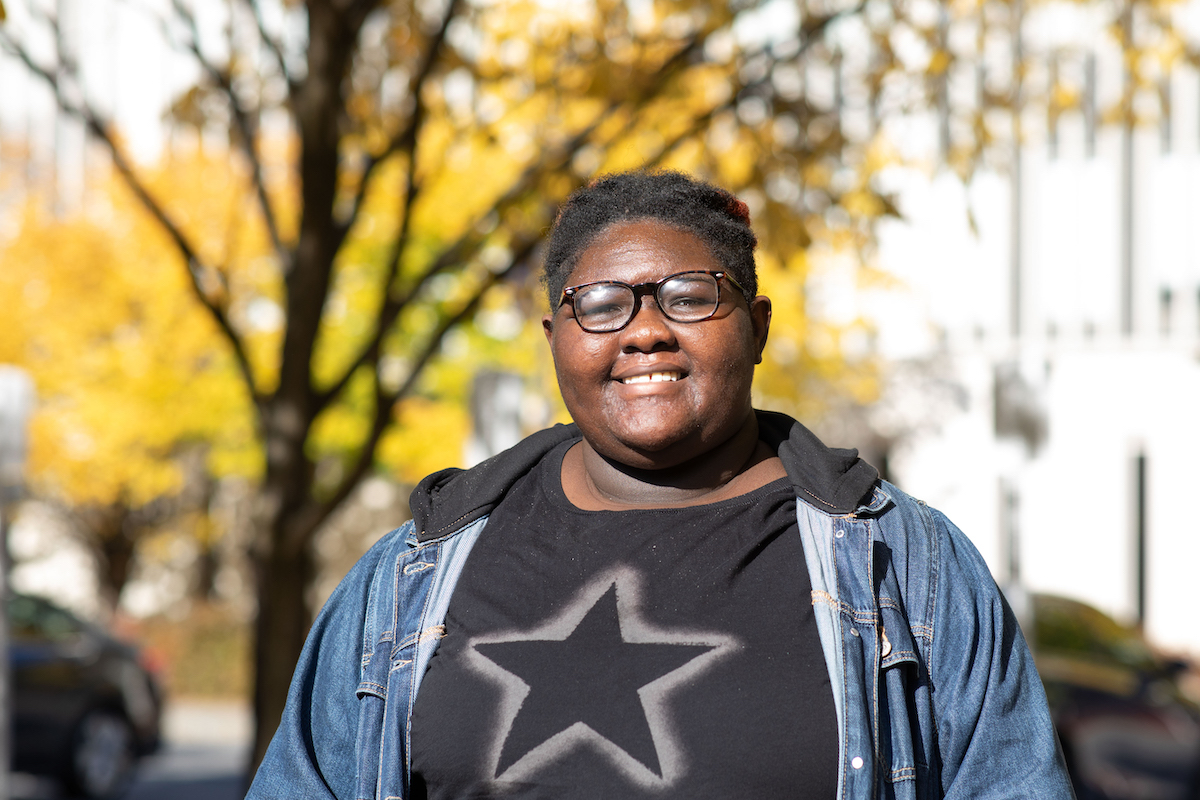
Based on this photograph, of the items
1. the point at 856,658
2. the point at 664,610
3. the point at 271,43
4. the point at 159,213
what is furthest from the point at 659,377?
the point at 271,43

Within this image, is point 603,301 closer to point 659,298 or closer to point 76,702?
point 659,298

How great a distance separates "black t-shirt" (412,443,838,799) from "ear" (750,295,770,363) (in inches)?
10.3

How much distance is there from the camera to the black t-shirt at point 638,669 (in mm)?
1694

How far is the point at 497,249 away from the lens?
8852 mm

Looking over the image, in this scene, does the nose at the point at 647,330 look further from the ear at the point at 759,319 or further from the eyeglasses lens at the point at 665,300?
the ear at the point at 759,319

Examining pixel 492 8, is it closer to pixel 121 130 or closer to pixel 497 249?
pixel 497 249

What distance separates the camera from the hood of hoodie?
1.88 m

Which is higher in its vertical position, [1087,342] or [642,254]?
[642,254]

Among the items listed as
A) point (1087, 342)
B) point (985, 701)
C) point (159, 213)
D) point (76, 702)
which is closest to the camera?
point (985, 701)

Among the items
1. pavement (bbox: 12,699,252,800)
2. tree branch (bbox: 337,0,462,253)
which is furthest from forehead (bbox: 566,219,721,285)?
pavement (bbox: 12,699,252,800)

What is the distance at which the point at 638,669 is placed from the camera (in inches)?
69.6

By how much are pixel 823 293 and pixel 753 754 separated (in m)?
15.9

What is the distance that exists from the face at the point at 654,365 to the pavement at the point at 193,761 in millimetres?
6353

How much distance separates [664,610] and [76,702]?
8724mm
